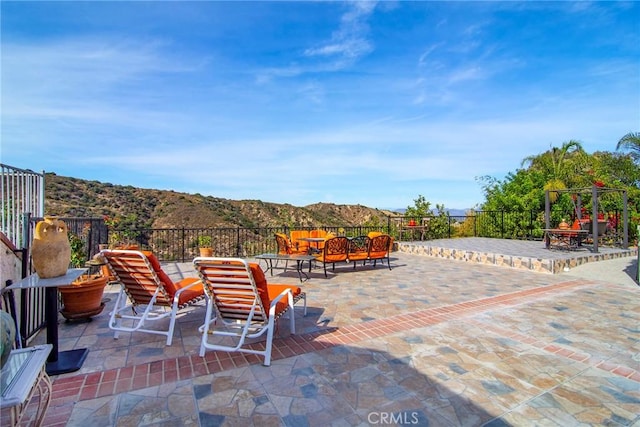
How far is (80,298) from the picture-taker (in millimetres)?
3805

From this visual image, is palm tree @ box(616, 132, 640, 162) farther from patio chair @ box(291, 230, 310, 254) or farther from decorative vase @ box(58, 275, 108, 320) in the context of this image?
decorative vase @ box(58, 275, 108, 320)

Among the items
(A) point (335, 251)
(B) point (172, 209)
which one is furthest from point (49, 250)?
(B) point (172, 209)

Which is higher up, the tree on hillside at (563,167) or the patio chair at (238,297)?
the tree on hillside at (563,167)

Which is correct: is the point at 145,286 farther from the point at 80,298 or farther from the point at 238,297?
the point at 238,297

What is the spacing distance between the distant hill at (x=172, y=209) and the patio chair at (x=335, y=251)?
24.6ft

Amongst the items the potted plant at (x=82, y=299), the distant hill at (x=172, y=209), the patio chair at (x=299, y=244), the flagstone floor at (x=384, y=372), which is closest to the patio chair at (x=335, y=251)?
the patio chair at (x=299, y=244)

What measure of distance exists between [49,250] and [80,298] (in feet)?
4.62

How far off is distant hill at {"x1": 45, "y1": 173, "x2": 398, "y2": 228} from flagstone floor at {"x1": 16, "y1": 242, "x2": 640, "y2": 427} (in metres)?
10.2

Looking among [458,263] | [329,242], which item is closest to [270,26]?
[329,242]

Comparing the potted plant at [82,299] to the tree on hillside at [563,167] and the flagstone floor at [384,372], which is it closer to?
the flagstone floor at [384,372]

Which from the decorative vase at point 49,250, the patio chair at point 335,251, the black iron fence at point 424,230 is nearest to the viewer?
the decorative vase at point 49,250

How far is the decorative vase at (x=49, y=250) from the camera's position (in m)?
2.70

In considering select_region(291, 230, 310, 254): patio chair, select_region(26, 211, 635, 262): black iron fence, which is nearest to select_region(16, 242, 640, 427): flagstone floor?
select_region(291, 230, 310, 254): patio chair

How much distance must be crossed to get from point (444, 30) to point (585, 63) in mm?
4666
